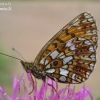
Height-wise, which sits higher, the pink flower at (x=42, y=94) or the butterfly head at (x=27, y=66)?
the butterfly head at (x=27, y=66)

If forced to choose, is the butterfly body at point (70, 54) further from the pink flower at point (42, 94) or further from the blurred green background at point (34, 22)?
the blurred green background at point (34, 22)

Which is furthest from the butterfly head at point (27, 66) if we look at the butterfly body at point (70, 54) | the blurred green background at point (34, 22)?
the blurred green background at point (34, 22)

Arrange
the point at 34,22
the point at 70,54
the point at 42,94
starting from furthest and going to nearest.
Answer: the point at 34,22, the point at 70,54, the point at 42,94

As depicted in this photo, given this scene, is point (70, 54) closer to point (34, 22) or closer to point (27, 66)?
point (27, 66)

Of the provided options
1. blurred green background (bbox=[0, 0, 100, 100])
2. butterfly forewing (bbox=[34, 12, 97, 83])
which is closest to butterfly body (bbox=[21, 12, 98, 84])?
butterfly forewing (bbox=[34, 12, 97, 83])

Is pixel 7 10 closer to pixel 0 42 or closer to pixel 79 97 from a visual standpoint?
pixel 0 42

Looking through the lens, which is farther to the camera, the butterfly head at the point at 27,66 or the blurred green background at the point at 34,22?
the blurred green background at the point at 34,22

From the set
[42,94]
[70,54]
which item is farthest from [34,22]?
[42,94]


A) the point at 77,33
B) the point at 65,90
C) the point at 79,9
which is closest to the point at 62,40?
the point at 77,33
